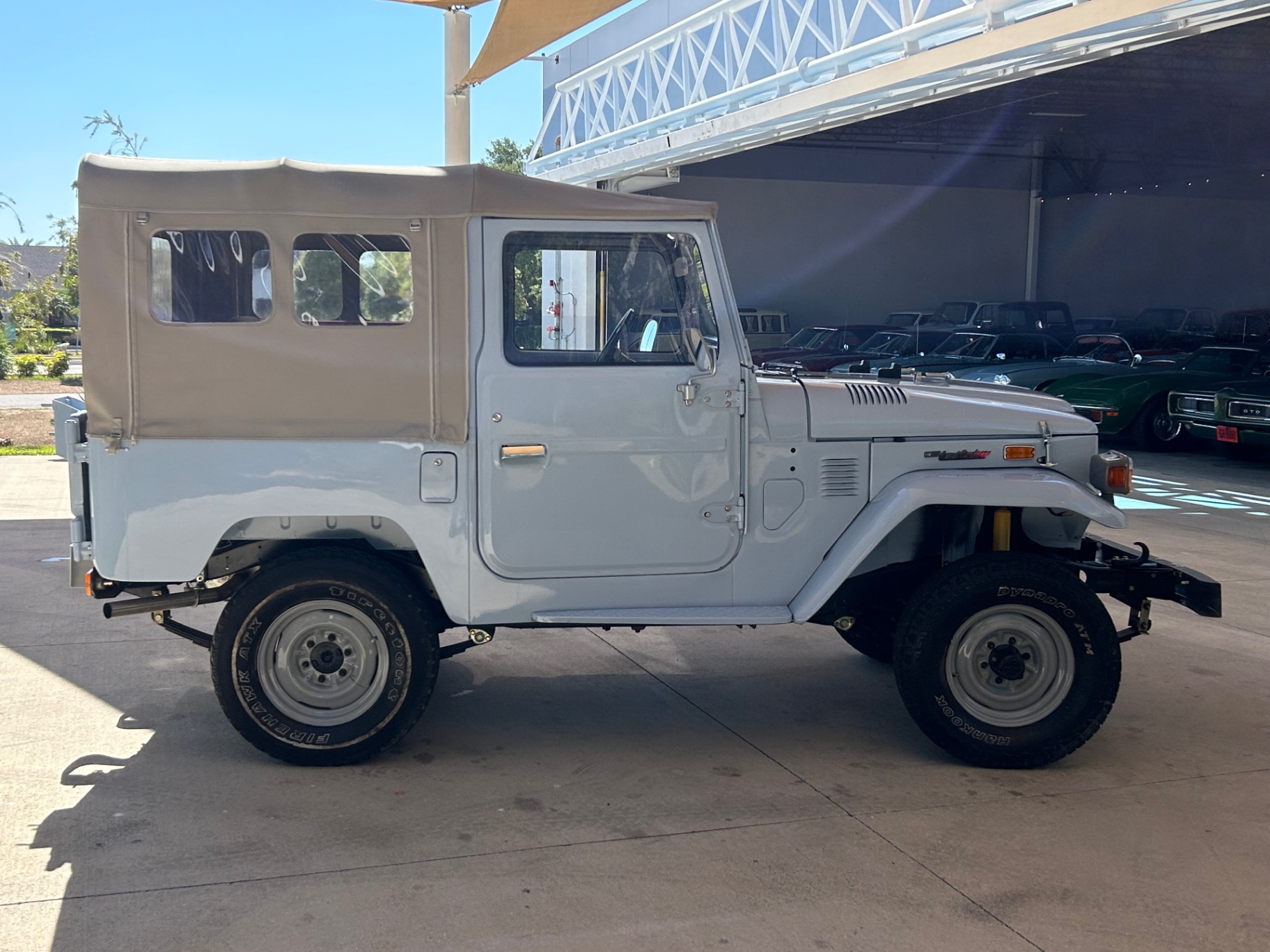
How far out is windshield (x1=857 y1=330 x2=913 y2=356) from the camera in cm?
2122

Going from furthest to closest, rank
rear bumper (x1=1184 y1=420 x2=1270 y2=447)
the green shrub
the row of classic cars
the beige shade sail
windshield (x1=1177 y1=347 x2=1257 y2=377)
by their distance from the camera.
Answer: the green shrub < windshield (x1=1177 y1=347 x2=1257 y2=377) < the row of classic cars < rear bumper (x1=1184 y1=420 x2=1270 y2=447) < the beige shade sail

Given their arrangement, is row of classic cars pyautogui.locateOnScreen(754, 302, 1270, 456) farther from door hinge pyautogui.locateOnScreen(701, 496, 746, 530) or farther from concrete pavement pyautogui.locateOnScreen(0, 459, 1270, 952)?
door hinge pyautogui.locateOnScreen(701, 496, 746, 530)

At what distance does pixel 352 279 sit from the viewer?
4578 millimetres

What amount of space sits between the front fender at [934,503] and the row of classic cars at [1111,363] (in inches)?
238

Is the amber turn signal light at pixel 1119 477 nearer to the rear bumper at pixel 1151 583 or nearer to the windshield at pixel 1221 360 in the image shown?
the rear bumper at pixel 1151 583

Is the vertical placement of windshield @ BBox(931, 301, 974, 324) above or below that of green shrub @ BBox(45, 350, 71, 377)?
above

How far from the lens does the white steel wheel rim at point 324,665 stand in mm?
4703

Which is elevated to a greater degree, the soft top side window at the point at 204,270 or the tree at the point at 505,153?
the tree at the point at 505,153

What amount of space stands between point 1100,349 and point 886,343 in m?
3.68

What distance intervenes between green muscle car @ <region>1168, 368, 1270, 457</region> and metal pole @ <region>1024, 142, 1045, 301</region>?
2123 cm

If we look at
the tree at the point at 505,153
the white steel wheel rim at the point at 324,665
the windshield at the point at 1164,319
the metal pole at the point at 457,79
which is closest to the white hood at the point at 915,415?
the white steel wheel rim at the point at 324,665

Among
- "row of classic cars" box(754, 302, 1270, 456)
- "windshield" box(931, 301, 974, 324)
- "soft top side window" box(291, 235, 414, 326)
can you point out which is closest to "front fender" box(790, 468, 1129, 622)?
"soft top side window" box(291, 235, 414, 326)

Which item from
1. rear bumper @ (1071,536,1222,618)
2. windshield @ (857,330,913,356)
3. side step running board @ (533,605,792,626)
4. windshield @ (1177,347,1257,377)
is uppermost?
windshield @ (857,330,913,356)

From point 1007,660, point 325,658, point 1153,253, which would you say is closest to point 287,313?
point 325,658
